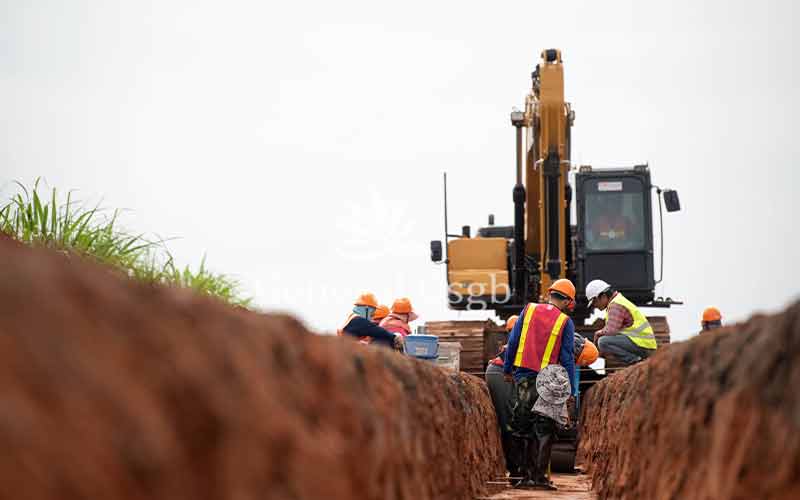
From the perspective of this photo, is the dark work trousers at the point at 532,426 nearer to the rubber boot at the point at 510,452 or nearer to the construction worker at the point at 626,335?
the rubber boot at the point at 510,452

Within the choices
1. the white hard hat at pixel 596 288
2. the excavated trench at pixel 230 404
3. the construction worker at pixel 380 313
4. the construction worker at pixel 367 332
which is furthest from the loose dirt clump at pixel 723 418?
the construction worker at pixel 380 313

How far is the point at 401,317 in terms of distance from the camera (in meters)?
17.3

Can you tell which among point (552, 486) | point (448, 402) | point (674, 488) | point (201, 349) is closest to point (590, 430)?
point (552, 486)

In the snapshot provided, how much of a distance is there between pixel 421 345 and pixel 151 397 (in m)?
13.5

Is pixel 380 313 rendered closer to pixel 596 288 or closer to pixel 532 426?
pixel 596 288

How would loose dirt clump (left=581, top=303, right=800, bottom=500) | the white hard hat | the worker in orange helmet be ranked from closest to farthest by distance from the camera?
loose dirt clump (left=581, top=303, right=800, bottom=500) → the worker in orange helmet → the white hard hat

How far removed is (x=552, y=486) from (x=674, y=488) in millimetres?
6692

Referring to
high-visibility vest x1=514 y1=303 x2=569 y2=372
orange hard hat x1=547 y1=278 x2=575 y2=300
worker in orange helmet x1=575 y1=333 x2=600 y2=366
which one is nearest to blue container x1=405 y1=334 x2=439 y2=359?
worker in orange helmet x1=575 y1=333 x2=600 y2=366

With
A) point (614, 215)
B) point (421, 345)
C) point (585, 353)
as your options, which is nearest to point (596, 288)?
point (585, 353)

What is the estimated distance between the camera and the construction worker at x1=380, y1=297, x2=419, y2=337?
56.0 feet

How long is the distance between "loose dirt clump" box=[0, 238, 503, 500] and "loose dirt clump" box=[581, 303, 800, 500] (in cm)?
119

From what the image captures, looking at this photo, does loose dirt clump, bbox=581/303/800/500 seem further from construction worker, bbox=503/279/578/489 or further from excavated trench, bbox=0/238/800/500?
construction worker, bbox=503/279/578/489

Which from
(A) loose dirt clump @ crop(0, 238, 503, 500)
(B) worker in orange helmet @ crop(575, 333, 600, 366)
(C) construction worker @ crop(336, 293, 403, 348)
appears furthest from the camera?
(B) worker in orange helmet @ crop(575, 333, 600, 366)

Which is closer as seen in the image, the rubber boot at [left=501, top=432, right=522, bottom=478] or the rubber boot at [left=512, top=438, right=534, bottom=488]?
the rubber boot at [left=512, top=438, right=534, bottom=488]
